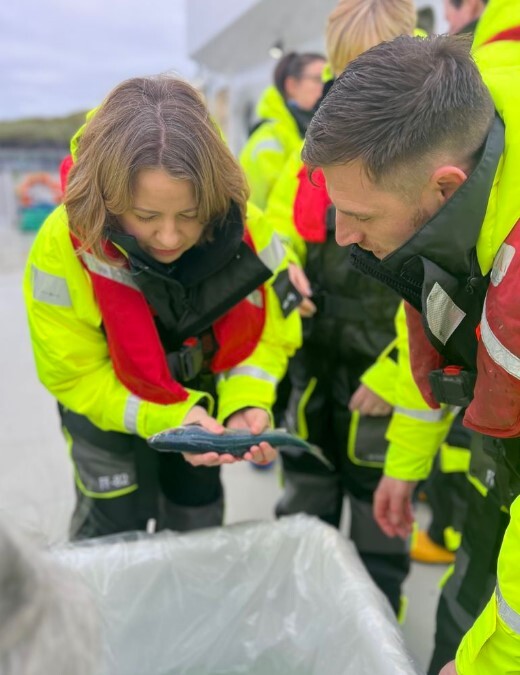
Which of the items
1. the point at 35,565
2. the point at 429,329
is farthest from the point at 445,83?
the point at 35,565

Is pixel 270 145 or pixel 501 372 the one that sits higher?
pixel 270 145

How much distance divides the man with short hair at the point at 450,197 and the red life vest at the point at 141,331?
15.5 inches

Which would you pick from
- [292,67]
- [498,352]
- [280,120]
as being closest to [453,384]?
[498,352]

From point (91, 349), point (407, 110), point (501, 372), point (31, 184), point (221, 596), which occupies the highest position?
point (407, 110)

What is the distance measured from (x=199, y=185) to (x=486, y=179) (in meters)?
0.43

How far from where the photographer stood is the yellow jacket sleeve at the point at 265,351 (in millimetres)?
1116

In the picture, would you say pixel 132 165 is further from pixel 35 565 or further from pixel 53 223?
pixel 35 565

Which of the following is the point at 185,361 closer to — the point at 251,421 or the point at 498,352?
the point at 251,421

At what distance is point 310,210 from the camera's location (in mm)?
1384

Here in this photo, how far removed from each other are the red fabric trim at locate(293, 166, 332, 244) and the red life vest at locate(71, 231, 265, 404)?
309 millimetres

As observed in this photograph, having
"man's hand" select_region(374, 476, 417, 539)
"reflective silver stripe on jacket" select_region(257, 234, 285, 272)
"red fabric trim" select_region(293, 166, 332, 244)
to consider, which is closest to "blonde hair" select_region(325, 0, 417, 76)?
"red fabric trim" select_region(293, 166, 332, 244)

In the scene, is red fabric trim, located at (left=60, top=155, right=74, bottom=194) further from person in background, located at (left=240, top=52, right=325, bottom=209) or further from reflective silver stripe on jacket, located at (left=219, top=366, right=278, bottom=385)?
person in background, located at (left=240, top=52, right=325, bottom=209)

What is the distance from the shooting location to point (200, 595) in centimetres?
115

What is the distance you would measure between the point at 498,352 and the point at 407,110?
0.27m
